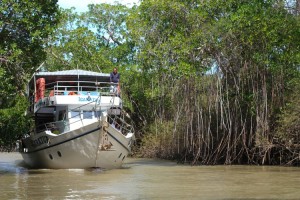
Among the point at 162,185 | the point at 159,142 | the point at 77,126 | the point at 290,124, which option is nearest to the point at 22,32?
the point at 77,126

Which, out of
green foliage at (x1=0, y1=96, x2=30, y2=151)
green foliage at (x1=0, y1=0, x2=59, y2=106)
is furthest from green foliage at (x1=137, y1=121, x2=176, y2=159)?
green foliage at (x1=0, y1=0, x2=59, y2=106)

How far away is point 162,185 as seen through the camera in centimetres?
1269

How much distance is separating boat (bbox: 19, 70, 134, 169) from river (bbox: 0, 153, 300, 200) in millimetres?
680

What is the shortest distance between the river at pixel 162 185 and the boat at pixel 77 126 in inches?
26.8

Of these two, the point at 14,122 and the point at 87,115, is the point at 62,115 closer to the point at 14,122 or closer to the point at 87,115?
the point at 87,115

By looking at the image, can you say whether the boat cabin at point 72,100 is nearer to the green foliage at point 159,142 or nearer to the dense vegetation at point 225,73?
the dense vegetation at point 225,73

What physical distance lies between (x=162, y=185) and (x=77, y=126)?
6.18 m

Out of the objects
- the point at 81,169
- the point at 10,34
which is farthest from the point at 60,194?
the point at 81,169

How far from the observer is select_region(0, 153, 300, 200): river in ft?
35.0

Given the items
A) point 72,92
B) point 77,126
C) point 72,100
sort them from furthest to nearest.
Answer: point 72,92 → point 77,126 → point 72,100

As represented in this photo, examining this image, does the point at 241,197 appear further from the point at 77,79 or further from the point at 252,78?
the point at 77,79

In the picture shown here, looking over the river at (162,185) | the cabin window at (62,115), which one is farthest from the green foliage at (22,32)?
the cabin window at (62,115)

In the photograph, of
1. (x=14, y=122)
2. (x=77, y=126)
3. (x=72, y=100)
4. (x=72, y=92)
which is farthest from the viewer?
(x=14, y=122)

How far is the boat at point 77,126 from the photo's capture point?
17.3 m
